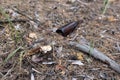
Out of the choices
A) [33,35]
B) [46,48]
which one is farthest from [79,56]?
[33,35]

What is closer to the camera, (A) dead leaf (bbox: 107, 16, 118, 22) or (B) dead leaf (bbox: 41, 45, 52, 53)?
(B) dead leaf (bbox: 41, 45, 52, 53)

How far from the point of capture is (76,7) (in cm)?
244

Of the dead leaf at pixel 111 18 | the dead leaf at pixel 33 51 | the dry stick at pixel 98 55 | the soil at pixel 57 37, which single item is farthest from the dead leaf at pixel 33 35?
the dead leaf at pixel 111 18

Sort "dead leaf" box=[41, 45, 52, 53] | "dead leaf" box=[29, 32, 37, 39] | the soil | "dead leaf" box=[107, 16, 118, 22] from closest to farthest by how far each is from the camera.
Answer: the soil
"dead leaf" box=[41, 45, 52, 53]
"dead leaf" box=[29, 32, 37, 39]
"dead leaf" box=[107, 16, 118, 22]

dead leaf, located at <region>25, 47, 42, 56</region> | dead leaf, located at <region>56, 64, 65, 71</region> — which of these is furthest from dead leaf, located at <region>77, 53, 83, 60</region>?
dead leaf, located at <region>25, 47, 42, 56</region>

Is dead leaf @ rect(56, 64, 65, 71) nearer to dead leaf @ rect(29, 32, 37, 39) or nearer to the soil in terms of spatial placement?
the soil

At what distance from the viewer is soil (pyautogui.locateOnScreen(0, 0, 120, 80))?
1638 mm

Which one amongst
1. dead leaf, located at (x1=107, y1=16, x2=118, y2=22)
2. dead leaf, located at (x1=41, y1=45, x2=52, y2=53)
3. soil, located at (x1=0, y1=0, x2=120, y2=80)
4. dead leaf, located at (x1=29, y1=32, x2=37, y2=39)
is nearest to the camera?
soil, located at (x1=0, y1=0, x2=120, y2=80)

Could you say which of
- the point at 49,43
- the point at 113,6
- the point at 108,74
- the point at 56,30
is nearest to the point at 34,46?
the point at 49,43

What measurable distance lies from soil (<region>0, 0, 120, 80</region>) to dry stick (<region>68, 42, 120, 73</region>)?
0.03 metres

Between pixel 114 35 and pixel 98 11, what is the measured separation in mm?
435

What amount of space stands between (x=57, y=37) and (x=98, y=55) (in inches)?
15.3

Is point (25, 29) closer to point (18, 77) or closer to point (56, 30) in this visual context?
point (56, 30)

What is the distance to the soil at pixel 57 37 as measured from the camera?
5.37ft
